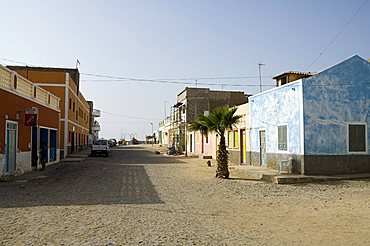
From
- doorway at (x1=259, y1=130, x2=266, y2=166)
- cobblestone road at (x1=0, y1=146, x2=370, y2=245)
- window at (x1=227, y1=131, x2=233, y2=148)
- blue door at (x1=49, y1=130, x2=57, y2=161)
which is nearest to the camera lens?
cobblestone road at (x1=0, y1=146, x2=370, y2=245)

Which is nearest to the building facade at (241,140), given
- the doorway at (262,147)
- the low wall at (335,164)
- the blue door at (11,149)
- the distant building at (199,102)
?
the doorway at (262,147)

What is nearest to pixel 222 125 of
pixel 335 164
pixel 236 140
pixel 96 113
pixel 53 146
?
pixel 335 164

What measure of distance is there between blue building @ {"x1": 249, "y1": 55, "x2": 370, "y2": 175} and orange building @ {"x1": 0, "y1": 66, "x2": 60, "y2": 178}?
1217 centimetres

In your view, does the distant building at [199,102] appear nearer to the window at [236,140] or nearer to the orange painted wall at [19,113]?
the window at [236,140]

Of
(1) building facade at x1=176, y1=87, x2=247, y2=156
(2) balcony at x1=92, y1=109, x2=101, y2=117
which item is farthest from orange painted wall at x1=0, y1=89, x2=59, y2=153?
(2) balcony at x1=92, y1=109, x2=101, y2=117

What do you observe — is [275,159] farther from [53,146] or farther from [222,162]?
[53,146]

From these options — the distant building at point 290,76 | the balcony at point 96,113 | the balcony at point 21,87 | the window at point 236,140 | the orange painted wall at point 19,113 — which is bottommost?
the window at point 236,140

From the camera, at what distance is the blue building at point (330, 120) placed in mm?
17078

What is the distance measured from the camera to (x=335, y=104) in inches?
687

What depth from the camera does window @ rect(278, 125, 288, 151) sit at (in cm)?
1853

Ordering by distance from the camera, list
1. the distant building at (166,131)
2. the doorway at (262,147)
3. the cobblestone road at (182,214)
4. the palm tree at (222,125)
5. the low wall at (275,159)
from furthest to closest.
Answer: the distant building at (166,131) < the doorway at (262,147) < the palm tree at (222,125) < the low wall at (275,159) < the cobblestone road at (182,214)

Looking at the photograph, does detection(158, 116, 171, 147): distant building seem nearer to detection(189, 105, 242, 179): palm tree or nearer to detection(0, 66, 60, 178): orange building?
detection(0, 66, 60, 178): orange building

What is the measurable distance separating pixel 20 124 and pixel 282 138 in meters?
12.5

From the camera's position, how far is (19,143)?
1802 centimetres
